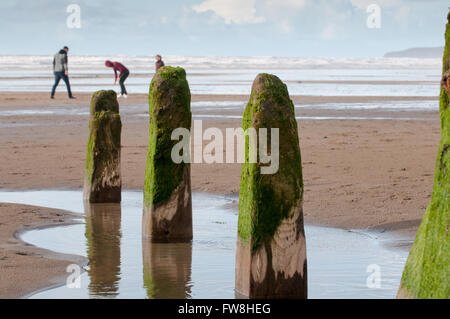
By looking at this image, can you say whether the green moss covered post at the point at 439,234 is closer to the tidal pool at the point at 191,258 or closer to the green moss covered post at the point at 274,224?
the green moss covered post at the point at 274,224

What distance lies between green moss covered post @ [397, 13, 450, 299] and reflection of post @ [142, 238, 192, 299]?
2579 mm

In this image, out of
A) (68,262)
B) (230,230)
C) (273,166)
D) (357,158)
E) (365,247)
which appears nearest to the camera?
(273,166)

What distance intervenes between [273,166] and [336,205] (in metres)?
4.49

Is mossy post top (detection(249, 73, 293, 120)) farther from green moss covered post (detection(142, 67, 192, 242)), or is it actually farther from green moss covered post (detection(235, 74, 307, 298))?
green moss covered post (detection(142, 67, 192, 242))

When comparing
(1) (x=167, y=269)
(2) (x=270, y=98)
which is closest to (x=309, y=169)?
(1) (x=167, y=269)

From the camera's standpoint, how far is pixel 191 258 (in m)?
8.04

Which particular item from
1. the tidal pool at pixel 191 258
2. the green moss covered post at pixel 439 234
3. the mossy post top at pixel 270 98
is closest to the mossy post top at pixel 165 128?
the tidal pool at pixel 191 258

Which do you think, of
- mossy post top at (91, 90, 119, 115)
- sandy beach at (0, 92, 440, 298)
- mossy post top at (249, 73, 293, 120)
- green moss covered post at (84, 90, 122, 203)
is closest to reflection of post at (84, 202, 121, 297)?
green moss covered post at (84, 90, 122, 203)

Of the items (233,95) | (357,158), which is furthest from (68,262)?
(233,95)

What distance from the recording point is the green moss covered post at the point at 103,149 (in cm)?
1037

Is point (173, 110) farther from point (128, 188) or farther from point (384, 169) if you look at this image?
point (384, 169)

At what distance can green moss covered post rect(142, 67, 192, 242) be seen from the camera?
Answer: 8.41 m

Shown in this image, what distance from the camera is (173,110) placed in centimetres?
848

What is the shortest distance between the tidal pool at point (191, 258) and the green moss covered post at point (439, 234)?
6.87 feet
